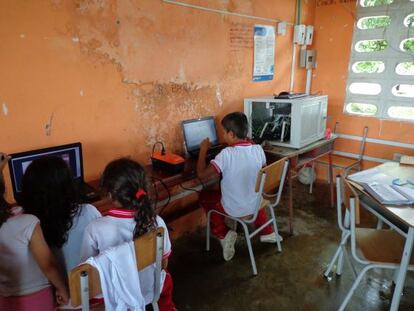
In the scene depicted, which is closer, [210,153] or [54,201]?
[54,201]

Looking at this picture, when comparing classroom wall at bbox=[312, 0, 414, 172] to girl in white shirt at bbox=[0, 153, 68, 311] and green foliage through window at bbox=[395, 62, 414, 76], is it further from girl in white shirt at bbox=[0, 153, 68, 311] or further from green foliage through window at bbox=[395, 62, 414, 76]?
girl in white shirt at bbox=[0, 153, 68, 311]

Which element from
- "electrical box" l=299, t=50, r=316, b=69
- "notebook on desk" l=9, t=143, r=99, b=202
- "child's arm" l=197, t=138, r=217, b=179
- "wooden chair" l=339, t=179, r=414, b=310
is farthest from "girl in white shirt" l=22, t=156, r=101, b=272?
"electrical box" l=299, t=50, r=316, b=69

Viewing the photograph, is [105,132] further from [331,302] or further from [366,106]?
[366,106]

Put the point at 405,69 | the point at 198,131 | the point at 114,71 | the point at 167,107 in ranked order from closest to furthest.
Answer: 1. the point at 114,71
2. the point at 167,107
3. the point at 198,131
4. the point at 405,69

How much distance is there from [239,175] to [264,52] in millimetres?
1512

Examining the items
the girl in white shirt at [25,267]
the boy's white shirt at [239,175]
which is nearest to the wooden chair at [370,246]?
the boy's white shirt at [239,175]

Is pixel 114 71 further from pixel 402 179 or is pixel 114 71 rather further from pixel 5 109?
pixel 402 179

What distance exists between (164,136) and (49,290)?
1.31 meters

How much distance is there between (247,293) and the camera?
1.96 m

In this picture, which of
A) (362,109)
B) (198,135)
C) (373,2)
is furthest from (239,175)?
(373,2)

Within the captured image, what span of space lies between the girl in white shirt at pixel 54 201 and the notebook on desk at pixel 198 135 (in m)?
1.14

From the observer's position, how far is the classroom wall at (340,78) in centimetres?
315

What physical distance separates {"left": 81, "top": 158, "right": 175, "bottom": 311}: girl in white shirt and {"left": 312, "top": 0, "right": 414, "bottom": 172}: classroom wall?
2.87 metres

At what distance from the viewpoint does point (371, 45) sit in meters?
3.10
